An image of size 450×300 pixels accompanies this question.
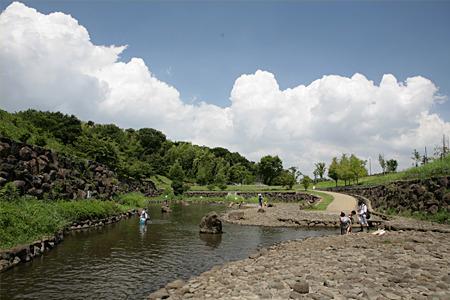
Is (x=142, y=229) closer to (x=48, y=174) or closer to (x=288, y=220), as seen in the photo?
(x=48, y=174)

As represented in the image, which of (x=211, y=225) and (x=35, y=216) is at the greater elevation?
(x=35, y=216)

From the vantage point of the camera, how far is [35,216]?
21.9 metres

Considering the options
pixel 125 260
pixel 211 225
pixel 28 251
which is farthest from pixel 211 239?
pixel 28 251

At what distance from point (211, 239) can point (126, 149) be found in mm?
85532

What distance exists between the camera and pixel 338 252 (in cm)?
1670

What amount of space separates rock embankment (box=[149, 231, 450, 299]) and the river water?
258 cm

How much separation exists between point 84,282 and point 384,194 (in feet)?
116

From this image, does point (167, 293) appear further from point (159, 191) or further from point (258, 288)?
point (159, 191)

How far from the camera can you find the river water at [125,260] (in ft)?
45.3

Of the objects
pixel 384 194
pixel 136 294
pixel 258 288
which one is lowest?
pixel 136 294

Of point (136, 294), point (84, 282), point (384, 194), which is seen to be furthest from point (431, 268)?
point (384, 194)

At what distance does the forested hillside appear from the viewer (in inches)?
1704

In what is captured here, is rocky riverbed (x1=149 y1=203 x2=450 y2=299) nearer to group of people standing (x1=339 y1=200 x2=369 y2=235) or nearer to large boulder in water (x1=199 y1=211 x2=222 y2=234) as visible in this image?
group of people standing (x1=339 y1=200 x2=369 y2=235)

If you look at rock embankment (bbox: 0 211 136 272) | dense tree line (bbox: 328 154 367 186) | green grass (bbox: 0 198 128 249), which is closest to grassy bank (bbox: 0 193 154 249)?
green grass (bbox: 0 198 128 249)
